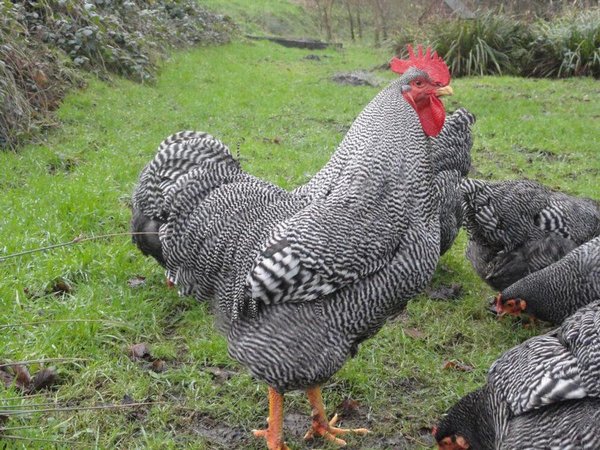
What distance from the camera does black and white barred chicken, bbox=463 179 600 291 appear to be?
5211 millimetres

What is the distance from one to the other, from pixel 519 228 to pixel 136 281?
3.42 meters

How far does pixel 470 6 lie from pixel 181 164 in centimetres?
1905

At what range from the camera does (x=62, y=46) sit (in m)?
11.2

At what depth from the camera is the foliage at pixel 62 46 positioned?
A: 8130mm

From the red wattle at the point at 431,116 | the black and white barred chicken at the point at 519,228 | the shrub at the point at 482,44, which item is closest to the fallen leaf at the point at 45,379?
the red wattle at the point at 431,116

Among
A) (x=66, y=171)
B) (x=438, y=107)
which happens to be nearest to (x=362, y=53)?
(x=66, y=171)

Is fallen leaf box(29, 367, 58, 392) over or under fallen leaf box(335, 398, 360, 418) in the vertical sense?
over

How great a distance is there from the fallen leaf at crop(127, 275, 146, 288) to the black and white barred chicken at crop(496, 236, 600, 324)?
3.04 m

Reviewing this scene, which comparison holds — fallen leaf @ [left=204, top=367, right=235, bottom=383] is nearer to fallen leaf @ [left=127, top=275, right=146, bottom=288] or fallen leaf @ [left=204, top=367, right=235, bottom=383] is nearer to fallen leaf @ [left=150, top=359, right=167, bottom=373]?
fallen leaf @ [left=150, top=359, right=167, bottom=373]

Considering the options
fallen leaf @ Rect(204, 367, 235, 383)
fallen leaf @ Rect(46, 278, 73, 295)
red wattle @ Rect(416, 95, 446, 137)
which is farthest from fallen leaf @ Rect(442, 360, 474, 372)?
fallen leaf @ Rect(46, 278, 73, 295)

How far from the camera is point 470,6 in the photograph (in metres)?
20.5

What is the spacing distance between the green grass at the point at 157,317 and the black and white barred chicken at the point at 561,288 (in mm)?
340

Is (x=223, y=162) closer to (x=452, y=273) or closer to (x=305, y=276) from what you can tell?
(x=305, y=276)

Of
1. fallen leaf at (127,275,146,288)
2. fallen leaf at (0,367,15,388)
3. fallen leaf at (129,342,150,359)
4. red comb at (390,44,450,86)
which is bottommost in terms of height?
fallen leaf at (129,342,150,359)
